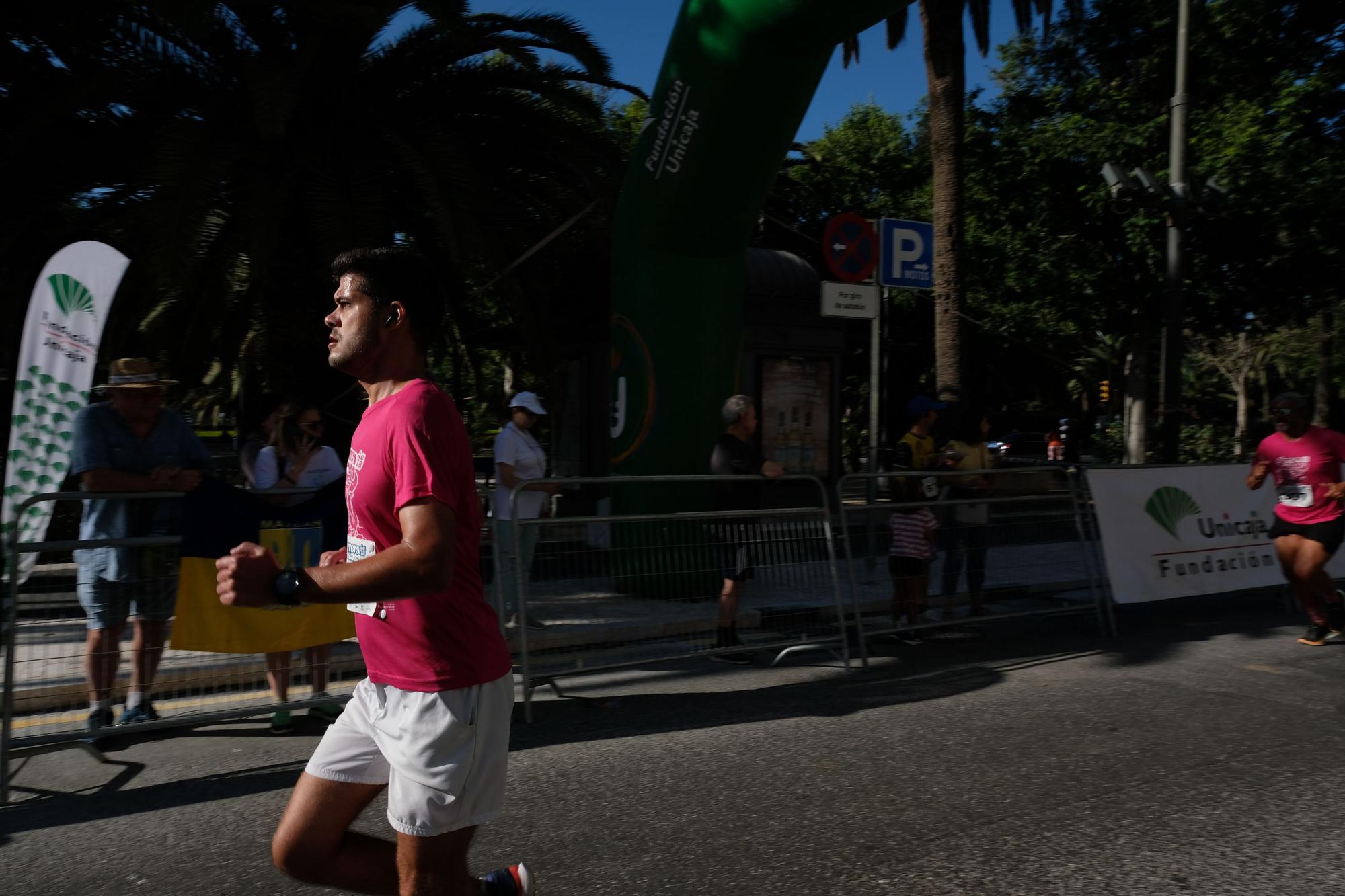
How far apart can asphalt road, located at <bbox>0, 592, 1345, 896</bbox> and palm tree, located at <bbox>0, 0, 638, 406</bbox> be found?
185 inches

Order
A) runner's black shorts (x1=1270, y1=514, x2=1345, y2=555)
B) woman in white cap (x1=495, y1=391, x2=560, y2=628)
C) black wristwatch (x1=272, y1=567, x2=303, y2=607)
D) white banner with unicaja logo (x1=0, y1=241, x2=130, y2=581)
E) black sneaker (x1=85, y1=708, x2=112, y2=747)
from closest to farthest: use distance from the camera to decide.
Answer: black wristwatch (x1=272, y1=567, x2=303, y2=607) < black sneaker (x1=85, y1=708, x2=112, y2=747) < white banner with unicaja logo (x1=0, y1=241, x2=130, y2=581) < woman in white cap (x1=495, y1=391, x2=560, y2=628) < runner's black shorts (x1=1270, y1=514, x2=1345, y2=555)

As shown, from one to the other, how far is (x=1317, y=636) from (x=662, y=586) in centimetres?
481

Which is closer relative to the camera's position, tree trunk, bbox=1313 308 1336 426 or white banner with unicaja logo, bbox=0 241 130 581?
white banner with unicaja logo, bbox=0 241 130 581

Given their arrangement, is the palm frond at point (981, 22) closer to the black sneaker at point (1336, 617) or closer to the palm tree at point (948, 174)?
the palm tree at point (948, 174)

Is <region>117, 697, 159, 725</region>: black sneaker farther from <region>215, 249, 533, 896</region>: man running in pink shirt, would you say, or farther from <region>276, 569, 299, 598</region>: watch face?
<region>276, 569, 299, 598</region>: watch face

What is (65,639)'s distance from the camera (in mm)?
4996

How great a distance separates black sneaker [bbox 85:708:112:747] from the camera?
501cm

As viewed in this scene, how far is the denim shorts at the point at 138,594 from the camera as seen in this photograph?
5.13 meters

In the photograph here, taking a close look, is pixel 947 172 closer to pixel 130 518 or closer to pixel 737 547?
pixel 737 547

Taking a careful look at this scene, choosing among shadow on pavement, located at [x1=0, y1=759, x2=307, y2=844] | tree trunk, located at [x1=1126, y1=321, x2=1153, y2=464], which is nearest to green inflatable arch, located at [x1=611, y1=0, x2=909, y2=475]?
shadow on pavement, located at [x1=0, y1=759, x2=307, y2=844]

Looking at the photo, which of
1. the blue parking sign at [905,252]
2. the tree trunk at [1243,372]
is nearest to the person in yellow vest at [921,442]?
the blue parking sign at [905,252]

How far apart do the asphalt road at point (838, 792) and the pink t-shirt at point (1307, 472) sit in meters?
1.42

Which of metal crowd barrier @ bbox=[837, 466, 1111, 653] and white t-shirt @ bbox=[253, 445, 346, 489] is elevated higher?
white t-shirt @ bbox=[253, 445, 346, 489]

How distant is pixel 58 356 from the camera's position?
19.7ft
